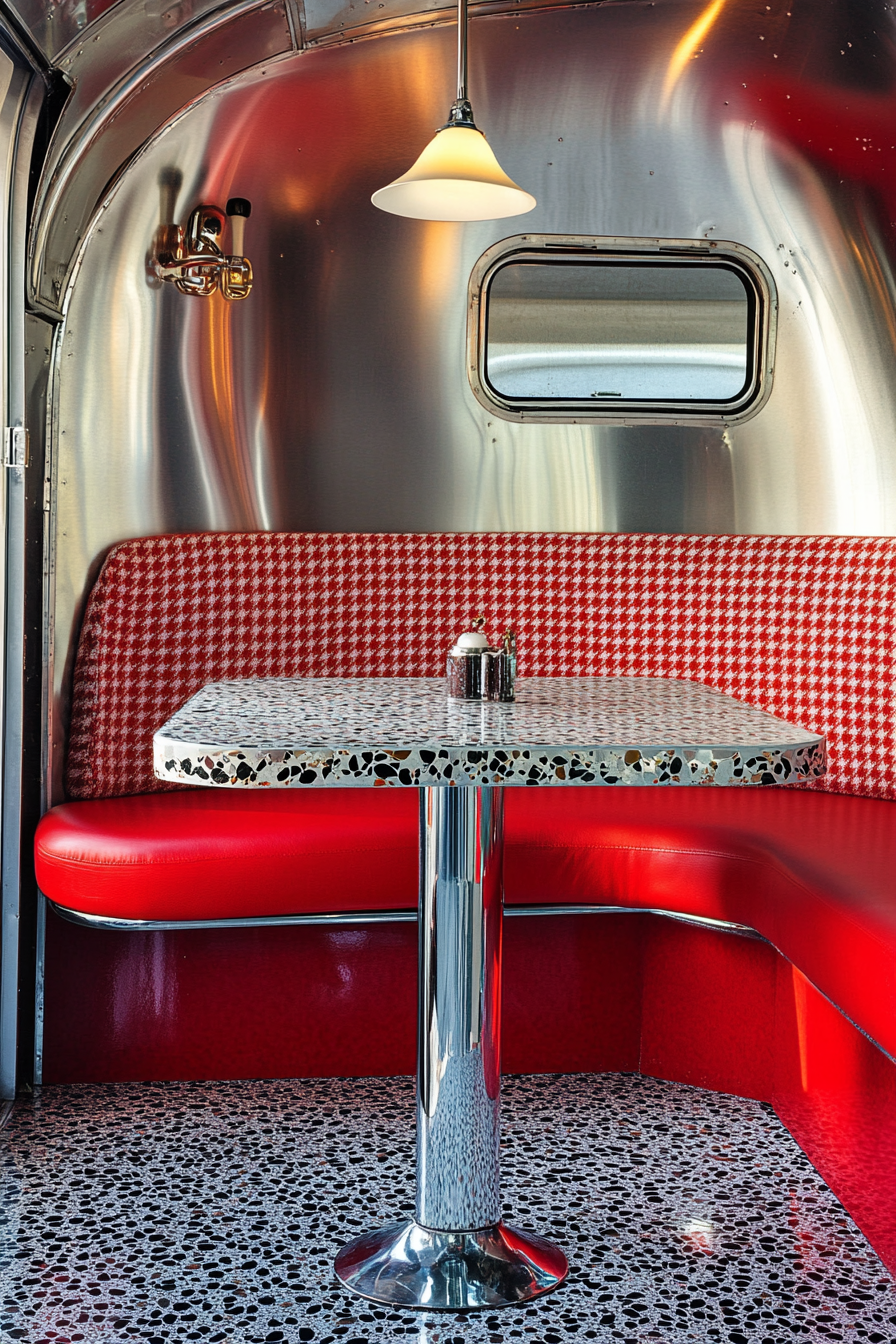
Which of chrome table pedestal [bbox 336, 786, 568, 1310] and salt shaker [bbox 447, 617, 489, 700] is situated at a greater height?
salt shaker [bbox 447, 617, 489, 700]

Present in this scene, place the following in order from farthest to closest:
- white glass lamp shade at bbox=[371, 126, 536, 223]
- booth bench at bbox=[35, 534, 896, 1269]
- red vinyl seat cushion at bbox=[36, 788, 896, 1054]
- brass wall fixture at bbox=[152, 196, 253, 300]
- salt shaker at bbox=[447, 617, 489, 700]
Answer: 1. brass wall fixture at bbox=[152, 196, 253, 300]
2. red vinyl seat cushion at bbox=[36, 788, 896, 1054]
3. booth bench at bbox=[35, 534, 896, 1269]
4. white glass lamp shade at bbox=[371, 126, 536, 223]
5. salt shaker at bbox=[447, 617, 489, 700]

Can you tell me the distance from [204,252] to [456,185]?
1053 mm

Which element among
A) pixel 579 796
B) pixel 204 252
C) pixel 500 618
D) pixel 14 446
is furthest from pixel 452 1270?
pixel 204 252

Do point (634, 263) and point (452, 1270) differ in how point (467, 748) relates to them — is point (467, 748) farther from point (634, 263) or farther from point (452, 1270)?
point (634, 263)

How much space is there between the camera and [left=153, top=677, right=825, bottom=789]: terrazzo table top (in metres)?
1.55

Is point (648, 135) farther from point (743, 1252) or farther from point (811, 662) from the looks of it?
point (743, 1252)

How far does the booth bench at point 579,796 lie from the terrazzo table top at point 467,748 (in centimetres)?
49

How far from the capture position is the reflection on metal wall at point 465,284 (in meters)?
3.20

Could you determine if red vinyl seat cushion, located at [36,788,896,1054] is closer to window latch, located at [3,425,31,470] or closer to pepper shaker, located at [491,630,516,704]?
pepper shaker, located at [491,630,516,704]

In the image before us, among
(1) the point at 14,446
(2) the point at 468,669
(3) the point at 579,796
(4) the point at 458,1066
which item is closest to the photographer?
(4) the point at 458,1066

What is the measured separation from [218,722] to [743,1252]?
1.24 metres

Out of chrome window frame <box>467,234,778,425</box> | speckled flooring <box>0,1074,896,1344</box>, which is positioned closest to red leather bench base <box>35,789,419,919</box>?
speckled flooring <box>0,1074,896,1344</box>

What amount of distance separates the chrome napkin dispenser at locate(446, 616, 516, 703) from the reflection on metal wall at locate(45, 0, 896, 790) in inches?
55.0

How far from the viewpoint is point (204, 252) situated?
3193 millimetres
